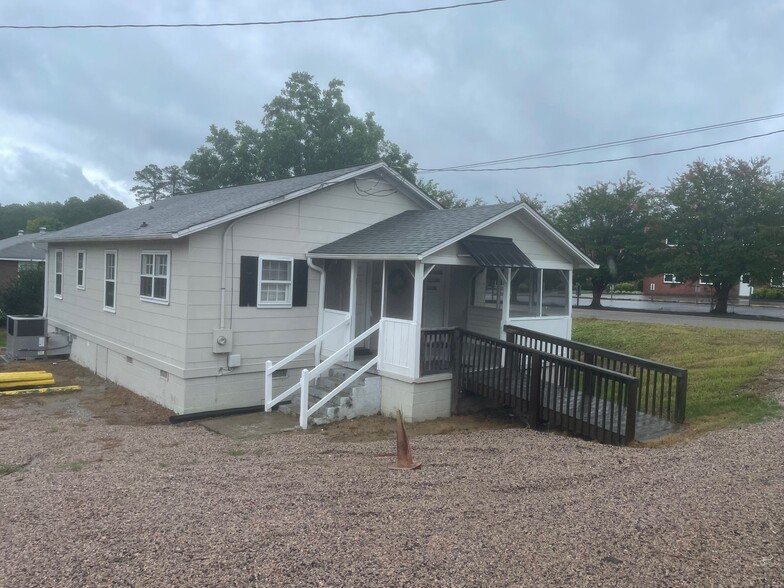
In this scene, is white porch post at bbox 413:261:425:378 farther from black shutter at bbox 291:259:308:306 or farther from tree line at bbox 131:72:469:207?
tree line at bbox 131:72:469:207

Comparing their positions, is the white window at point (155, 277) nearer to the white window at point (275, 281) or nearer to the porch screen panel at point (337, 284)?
the white window at point (275, 281)

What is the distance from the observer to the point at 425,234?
1085 centimetres

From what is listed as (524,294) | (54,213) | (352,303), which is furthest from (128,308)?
(54,213)

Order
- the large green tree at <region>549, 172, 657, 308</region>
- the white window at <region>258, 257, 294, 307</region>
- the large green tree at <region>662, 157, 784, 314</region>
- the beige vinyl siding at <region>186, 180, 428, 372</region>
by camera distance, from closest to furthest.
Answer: the beige vinyl siding at <region>186, 180, 428, 372</region> < the white window at <region>258, 257, 294, 307</region> < the large green tree at <region>662, 157, 784, 314</region> < the large green tree at <region>549, 172, 657, 308</region>

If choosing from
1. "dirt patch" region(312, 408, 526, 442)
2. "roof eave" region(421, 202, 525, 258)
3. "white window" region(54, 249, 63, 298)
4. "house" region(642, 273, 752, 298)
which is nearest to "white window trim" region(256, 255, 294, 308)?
"dirt patch" region(312, 408, 526, 442)

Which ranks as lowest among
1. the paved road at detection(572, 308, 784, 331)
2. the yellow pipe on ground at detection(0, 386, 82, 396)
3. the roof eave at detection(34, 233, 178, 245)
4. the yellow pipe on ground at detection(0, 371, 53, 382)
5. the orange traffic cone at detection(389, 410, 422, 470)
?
the yellow pipe on ground at detection(0, 386, 82, 396)

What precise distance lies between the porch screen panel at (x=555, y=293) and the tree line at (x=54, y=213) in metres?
57.6

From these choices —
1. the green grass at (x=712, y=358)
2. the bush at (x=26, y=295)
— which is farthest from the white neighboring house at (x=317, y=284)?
the bush at (x=26, y=295)

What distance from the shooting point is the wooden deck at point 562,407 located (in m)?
8.38

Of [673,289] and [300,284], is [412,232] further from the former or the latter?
[673,289]

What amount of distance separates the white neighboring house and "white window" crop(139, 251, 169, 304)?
0.04m

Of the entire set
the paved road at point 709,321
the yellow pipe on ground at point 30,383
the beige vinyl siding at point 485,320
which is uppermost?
the beige vinyl siding at point 485,320

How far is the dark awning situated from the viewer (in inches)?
407

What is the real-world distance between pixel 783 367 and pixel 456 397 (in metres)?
5.75
